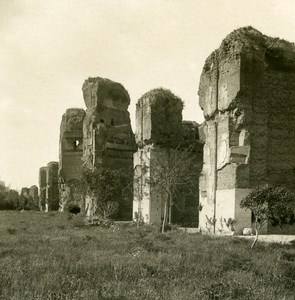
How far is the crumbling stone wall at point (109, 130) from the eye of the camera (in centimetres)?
3706

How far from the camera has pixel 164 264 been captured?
10.6 m

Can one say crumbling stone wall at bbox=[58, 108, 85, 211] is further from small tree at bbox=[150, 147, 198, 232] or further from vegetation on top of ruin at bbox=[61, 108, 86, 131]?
small tree at bbox=[150, 147, 198, 232]

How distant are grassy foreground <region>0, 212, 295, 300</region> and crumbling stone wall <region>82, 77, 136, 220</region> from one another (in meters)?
22.5

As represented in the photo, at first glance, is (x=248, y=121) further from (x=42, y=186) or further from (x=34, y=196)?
(x=34, y=196)

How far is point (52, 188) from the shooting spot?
190 feet

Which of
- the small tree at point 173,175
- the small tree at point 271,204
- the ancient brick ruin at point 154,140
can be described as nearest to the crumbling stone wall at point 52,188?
the ancient brick ruin at point 154,140

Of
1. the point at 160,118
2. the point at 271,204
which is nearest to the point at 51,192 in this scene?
the point at 160,118

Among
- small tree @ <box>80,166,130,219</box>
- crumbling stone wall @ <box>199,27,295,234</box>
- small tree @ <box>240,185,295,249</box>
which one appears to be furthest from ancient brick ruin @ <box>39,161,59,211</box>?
small tree @ <box>240,185,295,249</box>

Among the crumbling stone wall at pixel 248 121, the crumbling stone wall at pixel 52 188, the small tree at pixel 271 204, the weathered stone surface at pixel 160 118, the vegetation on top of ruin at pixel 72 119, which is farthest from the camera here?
the crumbling stone wall at pixel 52 188

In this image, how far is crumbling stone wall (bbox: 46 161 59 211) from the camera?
56919mm

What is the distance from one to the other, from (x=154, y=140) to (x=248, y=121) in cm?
923

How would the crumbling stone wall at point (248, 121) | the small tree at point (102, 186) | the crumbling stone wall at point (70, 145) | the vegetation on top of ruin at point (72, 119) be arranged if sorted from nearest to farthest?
1. the crumbling stone wall at point (248, 121)
2. the small tree at point (102, 186)
3. the crumbling stone wall at point (70, 145)
4. the vegetation on top of ruin at point (72, 119)

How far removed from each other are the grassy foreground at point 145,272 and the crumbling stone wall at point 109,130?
22.5 metres

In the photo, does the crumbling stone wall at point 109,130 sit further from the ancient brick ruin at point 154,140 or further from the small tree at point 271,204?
the small tree at point 271,204
